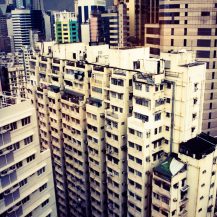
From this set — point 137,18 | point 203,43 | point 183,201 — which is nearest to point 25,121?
point 183,201

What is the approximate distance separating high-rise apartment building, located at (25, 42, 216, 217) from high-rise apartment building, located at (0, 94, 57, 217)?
15454mm

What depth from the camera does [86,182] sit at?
61781 millimetres

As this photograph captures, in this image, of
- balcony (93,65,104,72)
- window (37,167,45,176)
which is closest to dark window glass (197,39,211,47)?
balcony (93,65,104,72)

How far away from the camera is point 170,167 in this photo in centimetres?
4547

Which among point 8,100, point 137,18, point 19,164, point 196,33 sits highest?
point 137,18

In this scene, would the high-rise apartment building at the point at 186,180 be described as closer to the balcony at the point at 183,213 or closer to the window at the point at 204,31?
the balcony at the point at 183,213

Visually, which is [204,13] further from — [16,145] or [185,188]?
[16,145]

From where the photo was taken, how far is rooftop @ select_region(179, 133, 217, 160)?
44.8 metres

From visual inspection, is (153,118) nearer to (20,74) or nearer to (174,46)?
(174,46)

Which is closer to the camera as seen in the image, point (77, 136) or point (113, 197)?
point (113, 197)

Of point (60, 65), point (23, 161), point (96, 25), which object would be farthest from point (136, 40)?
point (23, 161)

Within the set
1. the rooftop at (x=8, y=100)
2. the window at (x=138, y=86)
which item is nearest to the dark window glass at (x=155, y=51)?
the window at (x=138, y=86)

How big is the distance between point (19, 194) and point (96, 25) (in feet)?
492

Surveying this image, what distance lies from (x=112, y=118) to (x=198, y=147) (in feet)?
47.5
